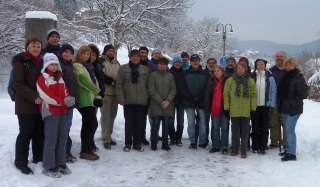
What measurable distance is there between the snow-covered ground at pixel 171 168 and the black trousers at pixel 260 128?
0.89 feet

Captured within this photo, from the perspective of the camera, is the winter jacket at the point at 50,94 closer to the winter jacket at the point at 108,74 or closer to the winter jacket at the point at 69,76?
the winter jacket at the point at 69,76

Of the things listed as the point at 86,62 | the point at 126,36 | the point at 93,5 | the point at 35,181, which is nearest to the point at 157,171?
the point at 35,181

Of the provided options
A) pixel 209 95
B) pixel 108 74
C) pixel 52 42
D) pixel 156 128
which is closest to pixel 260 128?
pixel 209 95

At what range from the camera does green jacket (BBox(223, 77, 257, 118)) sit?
648 cm

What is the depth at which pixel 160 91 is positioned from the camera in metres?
6.92

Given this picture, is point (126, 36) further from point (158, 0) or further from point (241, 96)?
point (241, 96)

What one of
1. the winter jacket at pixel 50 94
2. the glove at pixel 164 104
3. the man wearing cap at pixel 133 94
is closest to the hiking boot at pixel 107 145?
the man wearing cap at pixel 133 94

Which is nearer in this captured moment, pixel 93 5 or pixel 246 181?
pixel 246 181

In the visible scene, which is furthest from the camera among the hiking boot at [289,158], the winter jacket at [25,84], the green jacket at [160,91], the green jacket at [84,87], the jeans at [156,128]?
the jeans at [156,128]

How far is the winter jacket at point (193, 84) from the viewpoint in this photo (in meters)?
7.06

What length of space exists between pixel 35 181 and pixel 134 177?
59.4 inches

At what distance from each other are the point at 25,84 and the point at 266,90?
4607 millimetres

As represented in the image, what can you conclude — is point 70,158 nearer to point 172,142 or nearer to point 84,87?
point 84,87

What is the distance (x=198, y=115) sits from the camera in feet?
23.8
